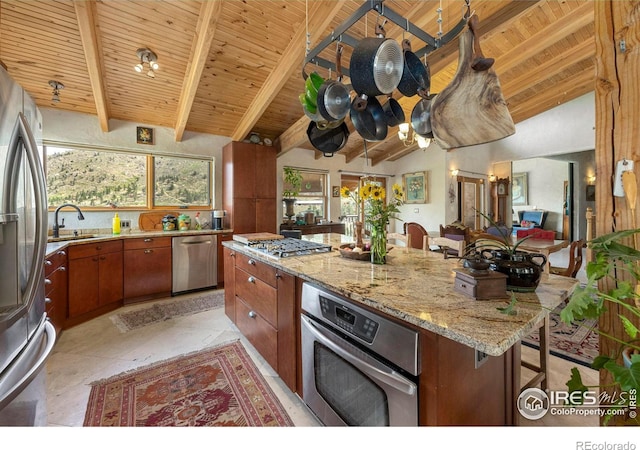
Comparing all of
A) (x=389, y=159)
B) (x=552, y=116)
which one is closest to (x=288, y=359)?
(x=389, y=159)

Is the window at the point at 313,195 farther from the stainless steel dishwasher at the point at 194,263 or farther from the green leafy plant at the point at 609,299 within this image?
the green leafy plant at the point at 609,299

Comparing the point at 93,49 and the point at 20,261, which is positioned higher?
the point at 93,49

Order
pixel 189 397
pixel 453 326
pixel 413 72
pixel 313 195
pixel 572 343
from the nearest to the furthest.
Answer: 1. pixel 453 326
2. pixel 413 72
3. pixel 189 397
4. pixel 572 343
5. pixel 313 195

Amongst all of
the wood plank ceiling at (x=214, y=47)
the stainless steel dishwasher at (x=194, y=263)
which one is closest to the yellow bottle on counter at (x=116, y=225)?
the stainless steel dishwasher at (x=194, y=263)

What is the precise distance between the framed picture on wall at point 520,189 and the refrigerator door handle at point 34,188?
473 inches

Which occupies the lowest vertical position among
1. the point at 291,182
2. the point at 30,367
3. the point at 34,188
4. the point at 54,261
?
the point at 30,367

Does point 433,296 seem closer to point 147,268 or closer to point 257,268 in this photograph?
point 257,268

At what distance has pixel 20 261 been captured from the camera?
94 centimetres

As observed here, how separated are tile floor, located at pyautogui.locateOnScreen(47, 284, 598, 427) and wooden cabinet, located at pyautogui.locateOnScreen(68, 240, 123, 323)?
7.7 inches

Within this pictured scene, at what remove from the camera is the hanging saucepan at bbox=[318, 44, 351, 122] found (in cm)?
142

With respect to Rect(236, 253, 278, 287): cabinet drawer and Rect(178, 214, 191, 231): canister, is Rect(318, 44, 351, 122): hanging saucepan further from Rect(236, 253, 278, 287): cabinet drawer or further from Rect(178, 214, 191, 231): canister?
Rect(178, 214, 191, 231): canister

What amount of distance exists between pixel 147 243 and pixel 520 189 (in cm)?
1198

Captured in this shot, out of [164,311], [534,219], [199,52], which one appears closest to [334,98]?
[199,52]
